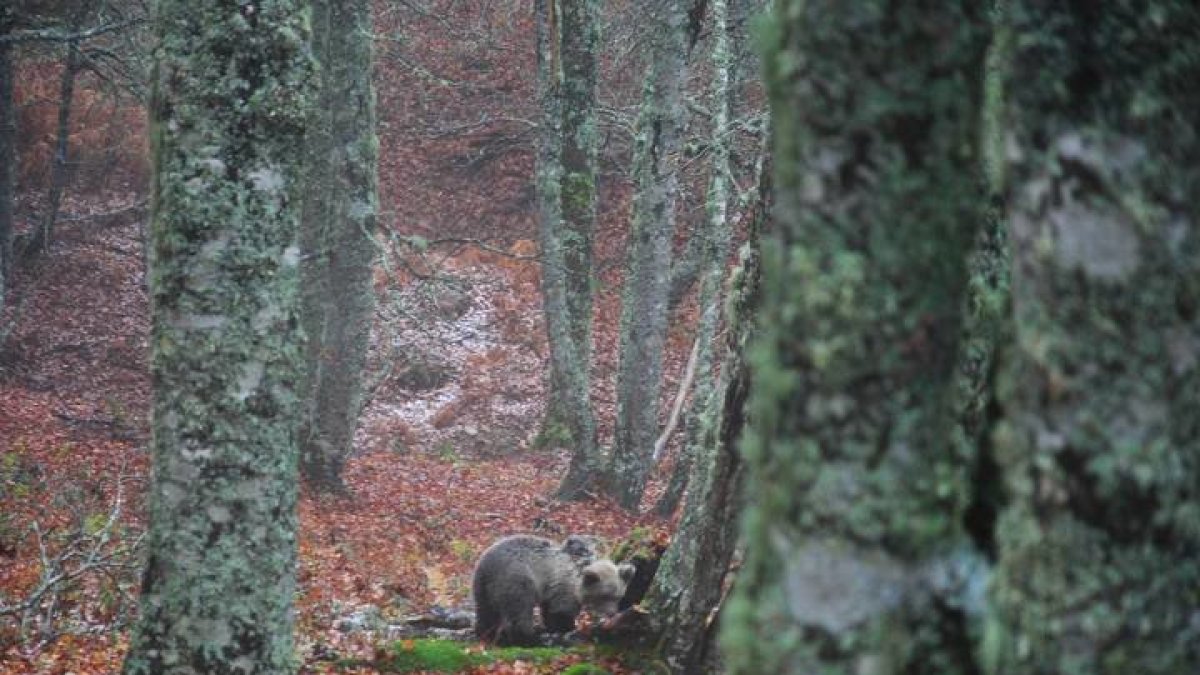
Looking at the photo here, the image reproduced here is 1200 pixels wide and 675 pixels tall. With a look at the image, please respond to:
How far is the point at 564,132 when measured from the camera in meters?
17.3

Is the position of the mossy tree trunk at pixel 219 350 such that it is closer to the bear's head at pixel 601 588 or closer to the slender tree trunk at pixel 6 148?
the bear's head at pixel 601 588

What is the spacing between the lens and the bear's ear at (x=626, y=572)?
838cm

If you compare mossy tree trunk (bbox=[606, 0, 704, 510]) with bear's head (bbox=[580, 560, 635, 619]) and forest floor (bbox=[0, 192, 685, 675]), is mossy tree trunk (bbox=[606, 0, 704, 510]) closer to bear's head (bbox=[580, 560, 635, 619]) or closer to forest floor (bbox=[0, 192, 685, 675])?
forest floor (bbox=[0, 192, 685, 675])

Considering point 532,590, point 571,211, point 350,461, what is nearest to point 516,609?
point 532,590

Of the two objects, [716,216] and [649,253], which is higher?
[716,216]

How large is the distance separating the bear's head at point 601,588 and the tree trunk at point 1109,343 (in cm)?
705

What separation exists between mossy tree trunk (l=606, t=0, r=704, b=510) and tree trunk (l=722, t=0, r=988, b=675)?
12990mm

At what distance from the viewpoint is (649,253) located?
1538 cm

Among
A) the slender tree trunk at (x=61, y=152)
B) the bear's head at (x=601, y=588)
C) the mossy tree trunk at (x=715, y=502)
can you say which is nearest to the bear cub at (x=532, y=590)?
the bear's head at (x=601, y=588)

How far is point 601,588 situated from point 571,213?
9.50 metres

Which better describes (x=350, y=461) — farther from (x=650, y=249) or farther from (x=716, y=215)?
(x=716, y=215)

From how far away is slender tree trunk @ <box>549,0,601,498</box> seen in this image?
16234 mm

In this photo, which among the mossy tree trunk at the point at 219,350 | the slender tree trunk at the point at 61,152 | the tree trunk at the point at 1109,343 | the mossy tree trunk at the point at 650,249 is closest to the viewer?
the tree trunk at the point at 1109,343

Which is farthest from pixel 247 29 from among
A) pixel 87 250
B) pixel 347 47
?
pixel 87 250
